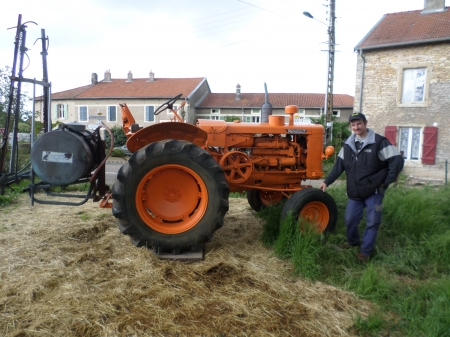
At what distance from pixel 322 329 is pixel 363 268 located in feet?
3.98

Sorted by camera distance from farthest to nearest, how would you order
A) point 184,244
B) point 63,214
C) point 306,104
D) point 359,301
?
point 306,104 < point 63,214 < point 184,244 < point 359,301

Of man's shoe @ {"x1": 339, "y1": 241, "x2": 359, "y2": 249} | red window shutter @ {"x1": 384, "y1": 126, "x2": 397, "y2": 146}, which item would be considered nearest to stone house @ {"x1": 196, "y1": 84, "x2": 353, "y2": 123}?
red window shutter @ {"x1": 384, "y1": 126, "x2": 397, "y2": 146}

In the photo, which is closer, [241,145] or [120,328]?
[120,328]

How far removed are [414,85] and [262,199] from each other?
44.8ft

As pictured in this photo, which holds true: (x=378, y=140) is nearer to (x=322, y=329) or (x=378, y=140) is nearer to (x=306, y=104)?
(x=322, y=329)

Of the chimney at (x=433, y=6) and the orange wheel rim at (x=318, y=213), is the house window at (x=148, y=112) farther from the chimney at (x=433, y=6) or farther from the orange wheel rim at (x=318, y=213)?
the orange wheel rim at (x=318, y=213)

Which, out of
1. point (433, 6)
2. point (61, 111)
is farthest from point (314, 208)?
point (61, 111)

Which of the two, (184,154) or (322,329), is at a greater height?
(184,154)

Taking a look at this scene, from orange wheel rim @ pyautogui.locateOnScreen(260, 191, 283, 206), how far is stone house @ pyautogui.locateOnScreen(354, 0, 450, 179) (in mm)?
12058

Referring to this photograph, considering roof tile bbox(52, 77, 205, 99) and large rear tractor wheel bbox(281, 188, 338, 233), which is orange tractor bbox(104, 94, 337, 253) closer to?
large rear tractor wheel bbox(281, 188, 338, 233)

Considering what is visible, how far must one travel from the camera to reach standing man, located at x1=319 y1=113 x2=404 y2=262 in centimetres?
357

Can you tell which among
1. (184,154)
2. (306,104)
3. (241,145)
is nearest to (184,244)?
(184,154)

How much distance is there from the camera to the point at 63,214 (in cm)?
523

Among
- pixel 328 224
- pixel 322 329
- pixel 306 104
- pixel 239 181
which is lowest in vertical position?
pixel 322 329
